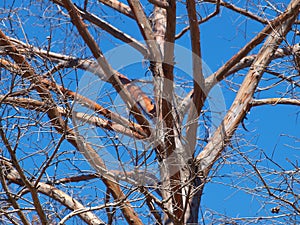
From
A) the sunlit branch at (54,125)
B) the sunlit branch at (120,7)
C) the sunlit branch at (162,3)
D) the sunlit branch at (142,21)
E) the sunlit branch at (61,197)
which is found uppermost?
the sunlit branch at (120,7)

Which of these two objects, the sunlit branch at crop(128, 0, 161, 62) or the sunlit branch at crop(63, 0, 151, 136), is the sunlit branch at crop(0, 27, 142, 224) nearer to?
the sunlit branch at crop(63, 0, 151, 136)

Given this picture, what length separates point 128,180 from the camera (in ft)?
15.5

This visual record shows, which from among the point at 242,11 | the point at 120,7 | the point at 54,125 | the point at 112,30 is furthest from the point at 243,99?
the point at 54,125

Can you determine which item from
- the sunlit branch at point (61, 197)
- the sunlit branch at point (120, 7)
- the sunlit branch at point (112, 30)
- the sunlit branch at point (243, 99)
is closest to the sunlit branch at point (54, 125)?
the sunlit branch at point (61, 197)

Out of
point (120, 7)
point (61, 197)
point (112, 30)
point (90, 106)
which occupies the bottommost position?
point (90, 106)

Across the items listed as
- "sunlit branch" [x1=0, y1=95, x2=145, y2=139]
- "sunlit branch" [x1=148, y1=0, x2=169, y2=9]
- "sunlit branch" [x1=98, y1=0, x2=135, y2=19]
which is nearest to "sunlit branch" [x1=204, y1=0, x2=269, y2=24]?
"sunlit branch" [x1=148, y1=0, x2=169, y2=9]

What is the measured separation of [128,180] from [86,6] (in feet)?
12.0

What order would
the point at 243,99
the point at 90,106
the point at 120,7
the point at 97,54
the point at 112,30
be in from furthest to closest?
the point at 120,7 → the point at 112,30 → the point at 243,99 → the point at 97,54 → the point at 90,106

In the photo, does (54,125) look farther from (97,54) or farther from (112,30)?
(112,30)

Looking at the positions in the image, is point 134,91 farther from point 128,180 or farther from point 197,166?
point 128,180

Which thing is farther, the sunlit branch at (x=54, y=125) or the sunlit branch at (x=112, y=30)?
the sunlit branch at (x=112, y=30)

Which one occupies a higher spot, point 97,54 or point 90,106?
point 97,54

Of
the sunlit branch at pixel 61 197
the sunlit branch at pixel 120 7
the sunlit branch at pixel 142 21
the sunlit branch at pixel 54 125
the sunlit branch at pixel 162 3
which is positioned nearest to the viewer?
the sunlit branch at pixel 54 125

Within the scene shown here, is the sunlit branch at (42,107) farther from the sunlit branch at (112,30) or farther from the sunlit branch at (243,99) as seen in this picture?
the sunlit branch at (112,30)
